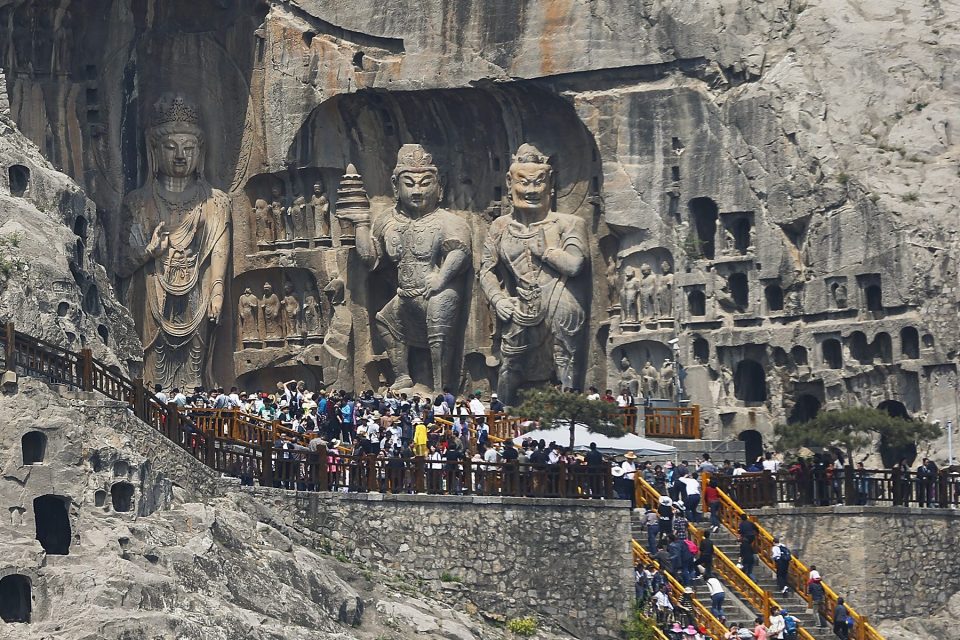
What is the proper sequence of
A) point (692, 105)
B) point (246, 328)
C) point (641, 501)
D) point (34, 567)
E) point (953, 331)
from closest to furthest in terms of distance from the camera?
point (34, 567) → point (641, 501) → point (953, 331) → point (692, 105) → point (246, 328)

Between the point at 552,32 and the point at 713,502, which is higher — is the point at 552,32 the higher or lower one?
the higher one

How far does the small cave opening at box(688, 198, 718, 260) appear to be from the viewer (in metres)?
62.1

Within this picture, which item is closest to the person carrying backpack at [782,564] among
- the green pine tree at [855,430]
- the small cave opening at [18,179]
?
the green pine tree at [855,430]

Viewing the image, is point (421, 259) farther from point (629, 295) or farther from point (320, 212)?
point (629, 295)

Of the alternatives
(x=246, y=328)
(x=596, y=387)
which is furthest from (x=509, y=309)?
(x=246, y=328)

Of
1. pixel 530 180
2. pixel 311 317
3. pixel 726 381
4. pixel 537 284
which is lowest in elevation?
pixel 726 381

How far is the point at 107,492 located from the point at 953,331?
2055 centimetres

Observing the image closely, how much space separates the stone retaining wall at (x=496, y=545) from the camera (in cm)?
4825

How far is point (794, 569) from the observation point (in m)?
50.4

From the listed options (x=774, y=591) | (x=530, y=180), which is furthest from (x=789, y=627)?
(x=530, y=180)

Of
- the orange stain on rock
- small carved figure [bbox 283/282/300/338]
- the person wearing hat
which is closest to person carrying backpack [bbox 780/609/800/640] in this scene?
the person wearing hat

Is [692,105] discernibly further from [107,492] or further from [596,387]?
[107,492]

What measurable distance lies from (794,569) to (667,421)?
30.6 ft

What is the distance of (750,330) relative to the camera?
61031 millimetres
